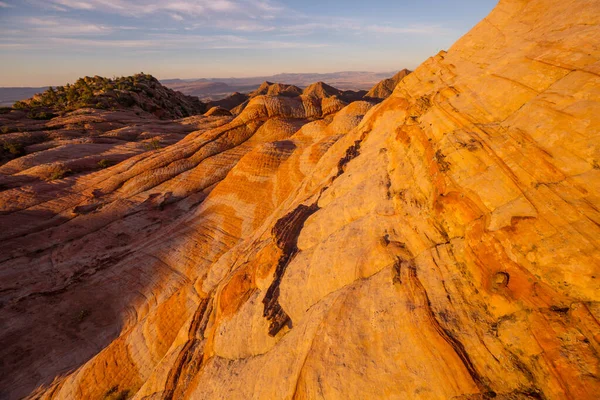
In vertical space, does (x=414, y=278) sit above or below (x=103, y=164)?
above

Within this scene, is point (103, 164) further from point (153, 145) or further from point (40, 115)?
point (40, 115)

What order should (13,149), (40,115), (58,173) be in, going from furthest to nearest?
(40,115) → (13,149) → (58,173)

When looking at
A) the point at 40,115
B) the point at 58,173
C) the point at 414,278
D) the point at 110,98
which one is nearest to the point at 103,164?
the point at 58,173

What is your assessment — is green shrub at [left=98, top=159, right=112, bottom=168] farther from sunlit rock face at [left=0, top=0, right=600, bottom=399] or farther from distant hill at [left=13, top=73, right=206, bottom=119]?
distant hill at [left=13, top=73, right=206, bottom=119]

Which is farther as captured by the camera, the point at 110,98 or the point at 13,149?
the point at 110,98

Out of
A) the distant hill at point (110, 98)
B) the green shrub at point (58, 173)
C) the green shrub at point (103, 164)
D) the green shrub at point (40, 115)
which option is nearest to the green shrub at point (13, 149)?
the green shrub at point (58, 173)

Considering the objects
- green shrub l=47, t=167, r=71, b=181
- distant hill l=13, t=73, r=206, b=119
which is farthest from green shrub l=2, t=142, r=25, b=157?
distant hill l=13, t=73, r=206, b=119

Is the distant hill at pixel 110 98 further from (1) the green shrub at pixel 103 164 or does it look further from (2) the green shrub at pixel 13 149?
(1) the green shrub at pixel 103 164

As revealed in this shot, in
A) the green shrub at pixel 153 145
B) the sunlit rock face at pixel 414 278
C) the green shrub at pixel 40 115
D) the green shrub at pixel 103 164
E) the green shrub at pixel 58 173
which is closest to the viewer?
the sunlit rock face at pixel 414 278
